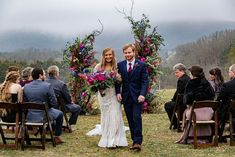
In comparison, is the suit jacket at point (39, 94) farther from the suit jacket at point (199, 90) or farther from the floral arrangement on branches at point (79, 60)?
the floral arrangement on branches at point (79, 60)

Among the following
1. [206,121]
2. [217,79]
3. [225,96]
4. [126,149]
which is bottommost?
[126,149]

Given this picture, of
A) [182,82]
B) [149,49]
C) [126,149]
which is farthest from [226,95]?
[149,49]

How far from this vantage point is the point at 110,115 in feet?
31.6

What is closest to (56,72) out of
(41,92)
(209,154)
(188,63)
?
(41,92)

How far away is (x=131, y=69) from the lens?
9305mm

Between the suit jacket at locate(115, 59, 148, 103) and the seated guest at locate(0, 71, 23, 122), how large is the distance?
244 centimetres

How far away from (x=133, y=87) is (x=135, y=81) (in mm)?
129

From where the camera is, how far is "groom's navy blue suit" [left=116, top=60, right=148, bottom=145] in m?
9.21

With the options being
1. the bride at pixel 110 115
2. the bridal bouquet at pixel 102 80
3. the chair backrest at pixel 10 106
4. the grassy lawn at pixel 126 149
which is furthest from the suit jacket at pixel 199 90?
the chair backrest at pixel 10 106

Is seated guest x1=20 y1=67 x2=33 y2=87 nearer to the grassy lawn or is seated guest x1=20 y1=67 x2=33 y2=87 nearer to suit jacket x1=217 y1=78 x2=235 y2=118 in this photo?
the grassy lawn

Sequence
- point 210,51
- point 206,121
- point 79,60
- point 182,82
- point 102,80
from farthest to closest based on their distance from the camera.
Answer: point 210,51
point 79,60
point 182,82
point 206,121
point 102,80

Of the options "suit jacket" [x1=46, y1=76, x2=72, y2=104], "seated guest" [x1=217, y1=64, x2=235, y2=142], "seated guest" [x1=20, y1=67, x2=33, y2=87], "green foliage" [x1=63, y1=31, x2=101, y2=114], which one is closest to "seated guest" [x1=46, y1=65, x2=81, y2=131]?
"suit jacket" [x1=46, y1=76, x2=72, y2=104]

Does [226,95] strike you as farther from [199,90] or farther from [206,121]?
[206,121]

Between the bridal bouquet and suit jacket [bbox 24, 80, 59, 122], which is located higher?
the bridal bouquet
